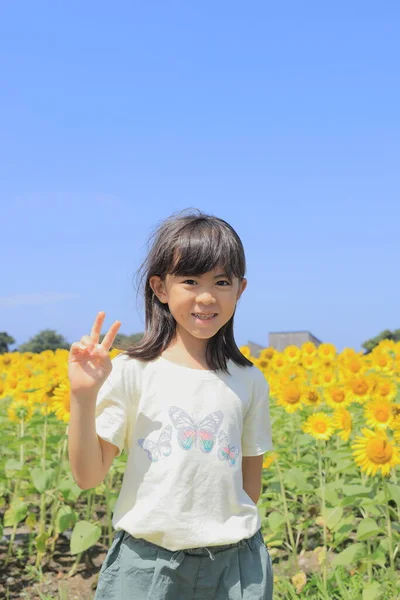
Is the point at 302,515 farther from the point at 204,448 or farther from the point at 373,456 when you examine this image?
the point at 204,448

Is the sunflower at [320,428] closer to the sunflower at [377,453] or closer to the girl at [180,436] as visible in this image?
the sunflower at [377,453]

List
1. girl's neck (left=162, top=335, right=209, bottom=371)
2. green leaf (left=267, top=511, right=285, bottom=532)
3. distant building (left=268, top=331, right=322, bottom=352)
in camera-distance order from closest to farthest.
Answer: girl's neck (left=162, top=335, right=209, bottom=371), green leaf (left=267, top=511, right=285, bottom=532), distant building (left=268, top=331, right=322, bottom=352)

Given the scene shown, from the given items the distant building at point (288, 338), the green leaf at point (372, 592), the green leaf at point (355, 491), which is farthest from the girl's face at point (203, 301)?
the distant building at point (288, 338)

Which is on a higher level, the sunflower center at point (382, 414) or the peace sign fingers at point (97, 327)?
the sunflower center at point (382, 414)

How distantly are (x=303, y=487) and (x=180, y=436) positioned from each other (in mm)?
1801

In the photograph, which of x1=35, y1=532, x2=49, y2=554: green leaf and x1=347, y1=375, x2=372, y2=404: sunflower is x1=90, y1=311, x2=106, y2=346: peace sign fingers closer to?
x1=35, y1=532, x2=49, y2=554: green leaf

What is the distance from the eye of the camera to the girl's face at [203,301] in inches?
79.2

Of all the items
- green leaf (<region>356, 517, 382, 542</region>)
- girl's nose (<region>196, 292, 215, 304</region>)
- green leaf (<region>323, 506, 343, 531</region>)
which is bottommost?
green leaf (<region>356, 517, 382, 542</region>)

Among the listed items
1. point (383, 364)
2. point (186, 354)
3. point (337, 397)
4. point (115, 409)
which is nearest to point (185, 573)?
point (115, 409)

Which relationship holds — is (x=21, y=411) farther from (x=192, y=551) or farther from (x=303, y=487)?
(x=192, y=551)

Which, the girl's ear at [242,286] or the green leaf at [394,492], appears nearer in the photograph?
the girl's ear at [242,286]

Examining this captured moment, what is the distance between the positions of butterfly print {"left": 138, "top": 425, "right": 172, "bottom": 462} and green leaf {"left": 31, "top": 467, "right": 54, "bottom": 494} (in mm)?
1840

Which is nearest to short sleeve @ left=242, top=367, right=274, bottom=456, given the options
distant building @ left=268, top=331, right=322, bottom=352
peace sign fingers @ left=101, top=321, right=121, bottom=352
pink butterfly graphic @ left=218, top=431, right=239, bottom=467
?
pink butterfly graphic @ left=218, top=431, right=239, bottom=467

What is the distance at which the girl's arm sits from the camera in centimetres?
214
